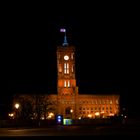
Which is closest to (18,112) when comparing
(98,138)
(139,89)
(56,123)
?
(139,89)

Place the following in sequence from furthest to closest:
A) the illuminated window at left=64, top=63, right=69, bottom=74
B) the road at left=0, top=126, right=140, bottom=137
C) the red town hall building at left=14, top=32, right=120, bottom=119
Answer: the illuminated window at left=64, top=63, right=69, bottom=74 → the red town hall building at left=14, top=32, right=120, bottom=119 → the road at left=0, top=126, right=140, bottom=137

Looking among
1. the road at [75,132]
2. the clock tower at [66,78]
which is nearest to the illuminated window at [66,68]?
the clock tower at [66,78]

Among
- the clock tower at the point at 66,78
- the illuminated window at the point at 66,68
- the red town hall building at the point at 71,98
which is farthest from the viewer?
the illuminated window at the point at 66,68

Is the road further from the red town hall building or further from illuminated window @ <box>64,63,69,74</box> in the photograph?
illuminated window @ <box>64,63,69,74</box>

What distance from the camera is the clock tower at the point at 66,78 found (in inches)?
6531

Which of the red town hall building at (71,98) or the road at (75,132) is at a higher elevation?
the red town hall building at (71,98)

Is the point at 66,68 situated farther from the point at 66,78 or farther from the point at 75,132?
the point at 75,132

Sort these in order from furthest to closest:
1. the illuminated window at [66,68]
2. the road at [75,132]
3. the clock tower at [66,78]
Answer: the illuminated window at [66,68], the clock tower at [66,78], the road at [75,132]

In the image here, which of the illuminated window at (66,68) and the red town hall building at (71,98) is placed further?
the illuminated window at (66,68)

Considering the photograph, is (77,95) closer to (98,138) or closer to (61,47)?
(61,47)

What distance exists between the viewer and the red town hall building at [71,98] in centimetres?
16562

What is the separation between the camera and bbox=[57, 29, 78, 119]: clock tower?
544 feet

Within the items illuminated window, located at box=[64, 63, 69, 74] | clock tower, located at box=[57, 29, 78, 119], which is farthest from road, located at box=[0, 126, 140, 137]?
illuminated window, located at box=[64, 63, 69, 74]

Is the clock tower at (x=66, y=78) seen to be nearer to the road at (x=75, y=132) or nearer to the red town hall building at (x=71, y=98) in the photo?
the red town hall building at (x=71, y=98)
